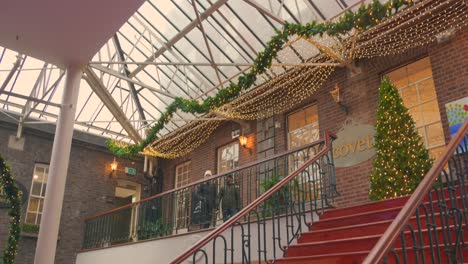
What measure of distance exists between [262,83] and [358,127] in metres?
2.81

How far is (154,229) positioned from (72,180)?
452 cm

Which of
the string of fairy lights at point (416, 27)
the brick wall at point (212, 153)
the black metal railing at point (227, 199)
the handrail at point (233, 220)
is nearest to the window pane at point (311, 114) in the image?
the black metal railing at point (227, 199)

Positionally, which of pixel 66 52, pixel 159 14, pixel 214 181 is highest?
pixel 159 14

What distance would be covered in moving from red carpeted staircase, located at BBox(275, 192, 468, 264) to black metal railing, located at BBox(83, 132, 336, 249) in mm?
478

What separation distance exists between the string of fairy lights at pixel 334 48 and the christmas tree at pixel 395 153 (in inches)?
48.5

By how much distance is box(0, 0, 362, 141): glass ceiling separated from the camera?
900 cm

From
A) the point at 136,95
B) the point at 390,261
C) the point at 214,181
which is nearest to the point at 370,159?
the point at 214,181

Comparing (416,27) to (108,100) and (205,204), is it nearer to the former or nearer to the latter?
(205,204)

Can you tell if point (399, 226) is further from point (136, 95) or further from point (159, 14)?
point (136, 95)

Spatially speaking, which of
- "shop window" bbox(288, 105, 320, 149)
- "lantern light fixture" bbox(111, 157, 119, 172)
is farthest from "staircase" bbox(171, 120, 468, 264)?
"lantern light fixture" bbox(111, 157, 119, 172)

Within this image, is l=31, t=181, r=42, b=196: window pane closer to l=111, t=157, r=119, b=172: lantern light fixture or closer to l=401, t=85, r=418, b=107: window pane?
l=111, t=157, r=119, b=172: lantern light fixture

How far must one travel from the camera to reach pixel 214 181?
8352 mm

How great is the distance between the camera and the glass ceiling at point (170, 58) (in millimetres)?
9000

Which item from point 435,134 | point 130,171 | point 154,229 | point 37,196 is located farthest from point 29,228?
point 435,134
